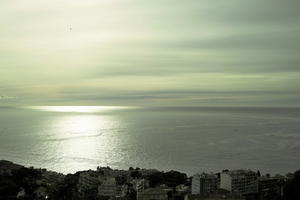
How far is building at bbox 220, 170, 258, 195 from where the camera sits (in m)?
20.6

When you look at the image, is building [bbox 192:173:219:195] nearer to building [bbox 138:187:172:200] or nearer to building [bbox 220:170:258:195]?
building [bbox 220:170:258:195]

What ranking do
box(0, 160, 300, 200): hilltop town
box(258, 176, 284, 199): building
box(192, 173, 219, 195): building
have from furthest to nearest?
box(258, 176, 284, 199): building, box(192, 173, 219, 195): building, box(0, 160, 300, 200): hilltop town

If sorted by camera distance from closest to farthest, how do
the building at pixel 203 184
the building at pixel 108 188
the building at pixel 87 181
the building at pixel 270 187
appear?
the building at pixel 203 184 → the building at pixel 270 187 → the building at pixel 108 188 → the building at pixel 87 181

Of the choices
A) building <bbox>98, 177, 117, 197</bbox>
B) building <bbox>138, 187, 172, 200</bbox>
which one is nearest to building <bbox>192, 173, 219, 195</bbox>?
building <bbox>138, 187, 172, 200</bbox>

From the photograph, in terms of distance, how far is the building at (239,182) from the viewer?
20605mm

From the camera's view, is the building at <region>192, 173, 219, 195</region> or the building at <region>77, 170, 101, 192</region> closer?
the building at <region>192, 173, 219, 195</region>

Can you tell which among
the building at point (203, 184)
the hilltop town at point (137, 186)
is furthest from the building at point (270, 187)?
the building at point (203, 184)

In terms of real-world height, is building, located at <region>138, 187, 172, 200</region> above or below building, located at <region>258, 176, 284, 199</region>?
below

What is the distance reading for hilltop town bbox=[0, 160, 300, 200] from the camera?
63.1 ft

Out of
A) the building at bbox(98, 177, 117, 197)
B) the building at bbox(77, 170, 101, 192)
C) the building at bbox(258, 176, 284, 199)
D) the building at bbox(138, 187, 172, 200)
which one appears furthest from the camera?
the building at bbox(77, 170, 101, 192)

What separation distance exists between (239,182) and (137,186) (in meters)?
5.58

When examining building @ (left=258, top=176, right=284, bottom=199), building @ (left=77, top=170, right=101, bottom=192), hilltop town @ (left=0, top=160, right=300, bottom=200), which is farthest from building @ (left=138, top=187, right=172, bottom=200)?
building @ (left=258, top=176, right=284, bottom=199)

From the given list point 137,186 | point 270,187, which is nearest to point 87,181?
point 137,186

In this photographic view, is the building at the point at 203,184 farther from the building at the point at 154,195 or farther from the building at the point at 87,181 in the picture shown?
the building at the point at 87,181
